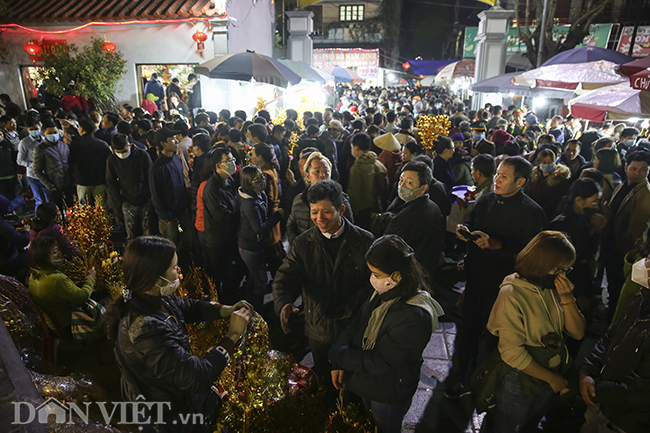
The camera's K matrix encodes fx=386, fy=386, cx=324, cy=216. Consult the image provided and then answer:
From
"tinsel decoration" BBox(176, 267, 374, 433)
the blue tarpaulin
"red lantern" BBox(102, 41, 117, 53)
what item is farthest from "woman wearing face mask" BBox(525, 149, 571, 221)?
the blue tarpaulin

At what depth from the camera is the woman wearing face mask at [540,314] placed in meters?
2.27

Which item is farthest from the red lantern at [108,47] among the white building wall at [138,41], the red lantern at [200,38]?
the red lantern at [200,38]

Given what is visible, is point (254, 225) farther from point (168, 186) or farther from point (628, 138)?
point (628, 138)

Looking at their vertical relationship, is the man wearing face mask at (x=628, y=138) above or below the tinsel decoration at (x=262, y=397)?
above

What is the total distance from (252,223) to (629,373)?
3.21m

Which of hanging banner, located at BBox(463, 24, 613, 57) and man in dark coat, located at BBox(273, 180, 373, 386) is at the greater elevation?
hanging banner, located at BBox(463, 24, 613, 57)

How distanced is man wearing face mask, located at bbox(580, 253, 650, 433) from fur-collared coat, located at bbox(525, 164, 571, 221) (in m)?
2.76

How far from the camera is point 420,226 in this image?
134 inches

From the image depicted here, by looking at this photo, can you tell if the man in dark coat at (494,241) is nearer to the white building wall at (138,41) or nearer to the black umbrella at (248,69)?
the black umbrella at (248,69)

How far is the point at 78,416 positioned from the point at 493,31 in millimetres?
18283

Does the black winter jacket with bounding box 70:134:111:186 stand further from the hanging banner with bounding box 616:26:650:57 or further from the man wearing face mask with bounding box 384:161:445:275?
the hanging banner with bounding box 616:26:650:57

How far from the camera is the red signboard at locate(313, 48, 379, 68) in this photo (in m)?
31.3

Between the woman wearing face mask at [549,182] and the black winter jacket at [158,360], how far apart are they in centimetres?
440

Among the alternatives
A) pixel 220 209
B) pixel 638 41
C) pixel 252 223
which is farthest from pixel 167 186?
pixel 638 41
